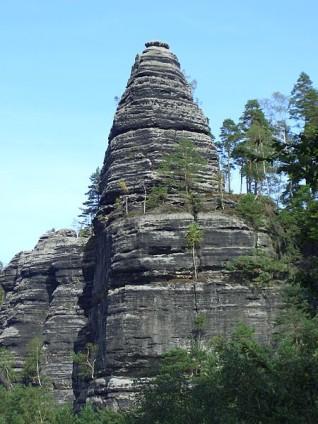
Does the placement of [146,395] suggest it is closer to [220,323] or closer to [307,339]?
[307,339]

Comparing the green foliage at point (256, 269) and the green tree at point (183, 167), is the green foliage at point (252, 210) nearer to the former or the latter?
the green foliage at point (256, 269)

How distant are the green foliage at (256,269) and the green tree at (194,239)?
2.38 m

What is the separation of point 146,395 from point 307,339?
648cm

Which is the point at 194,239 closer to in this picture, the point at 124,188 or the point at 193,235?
the point at 193,235

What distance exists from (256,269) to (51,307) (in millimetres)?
29781

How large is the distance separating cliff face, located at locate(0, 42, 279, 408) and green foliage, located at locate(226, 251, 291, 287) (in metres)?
0.68

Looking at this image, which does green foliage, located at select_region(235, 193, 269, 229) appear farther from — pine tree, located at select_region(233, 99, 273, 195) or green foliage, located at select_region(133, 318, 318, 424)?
green foliage, located at select_region(133, 318, 318, 424)

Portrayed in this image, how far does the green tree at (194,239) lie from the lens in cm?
5609

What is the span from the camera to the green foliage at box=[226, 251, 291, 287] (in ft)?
183

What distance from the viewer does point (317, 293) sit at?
70.4ft

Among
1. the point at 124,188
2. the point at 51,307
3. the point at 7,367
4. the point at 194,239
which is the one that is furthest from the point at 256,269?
the point at 7,367

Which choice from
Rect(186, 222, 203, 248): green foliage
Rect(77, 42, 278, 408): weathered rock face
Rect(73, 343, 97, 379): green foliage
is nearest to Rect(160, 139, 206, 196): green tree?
Rect(77, 42, 278, 408): weathered rock face

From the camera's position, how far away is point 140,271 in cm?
5612

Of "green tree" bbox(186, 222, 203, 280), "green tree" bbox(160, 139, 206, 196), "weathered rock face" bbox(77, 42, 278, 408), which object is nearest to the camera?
"weathered rock face" bbox(77, 42, 278, 408)
